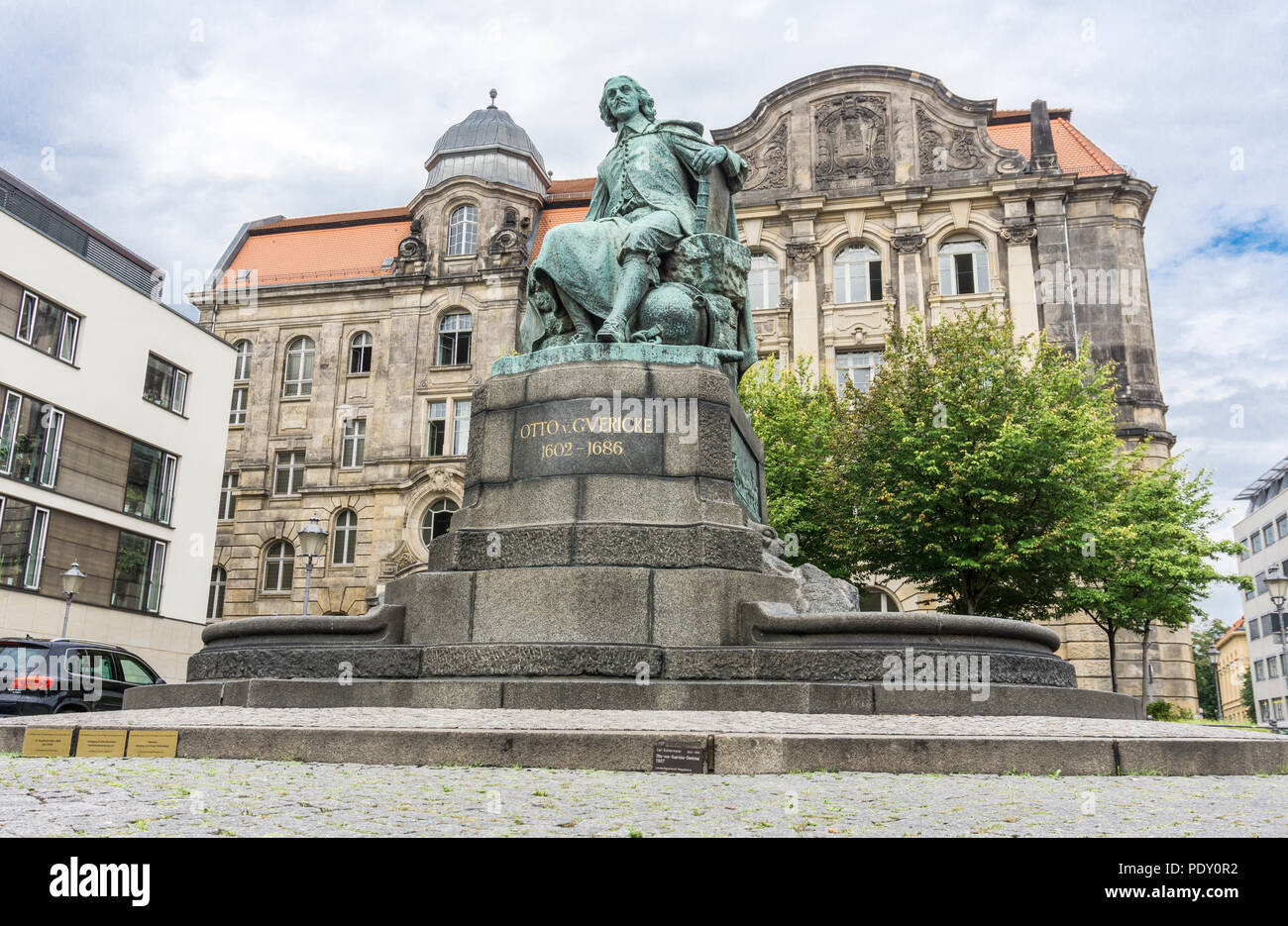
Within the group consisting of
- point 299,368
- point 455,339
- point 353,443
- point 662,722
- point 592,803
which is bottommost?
point 592,803

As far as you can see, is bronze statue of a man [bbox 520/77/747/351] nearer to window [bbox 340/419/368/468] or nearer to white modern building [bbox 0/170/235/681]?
white modern building [bbox 0/170/235/681]

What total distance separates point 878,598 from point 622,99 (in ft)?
80.4

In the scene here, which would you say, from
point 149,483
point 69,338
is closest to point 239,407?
point 149,483

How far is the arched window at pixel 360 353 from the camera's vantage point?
41844 mm

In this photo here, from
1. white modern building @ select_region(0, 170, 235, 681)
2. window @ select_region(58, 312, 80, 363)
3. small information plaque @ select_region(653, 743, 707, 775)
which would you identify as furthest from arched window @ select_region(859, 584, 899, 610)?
small information plaque @ select_region(653, 743, 707, 775)

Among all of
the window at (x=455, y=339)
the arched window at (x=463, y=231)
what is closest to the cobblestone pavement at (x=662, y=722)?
the window at (x=455, y=339)

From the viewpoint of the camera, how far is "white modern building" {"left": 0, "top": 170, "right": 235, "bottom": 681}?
1071 inches

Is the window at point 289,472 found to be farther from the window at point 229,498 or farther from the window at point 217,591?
the window at point 217,591

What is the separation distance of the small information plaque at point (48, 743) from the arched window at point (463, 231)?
36.5 m

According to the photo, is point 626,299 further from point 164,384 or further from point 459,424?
point 459,424

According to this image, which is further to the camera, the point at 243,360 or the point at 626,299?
the point at 243,360

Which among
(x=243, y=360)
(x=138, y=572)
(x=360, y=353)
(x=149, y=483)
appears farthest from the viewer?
(x=243, y=360)

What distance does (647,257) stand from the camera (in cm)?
1084
